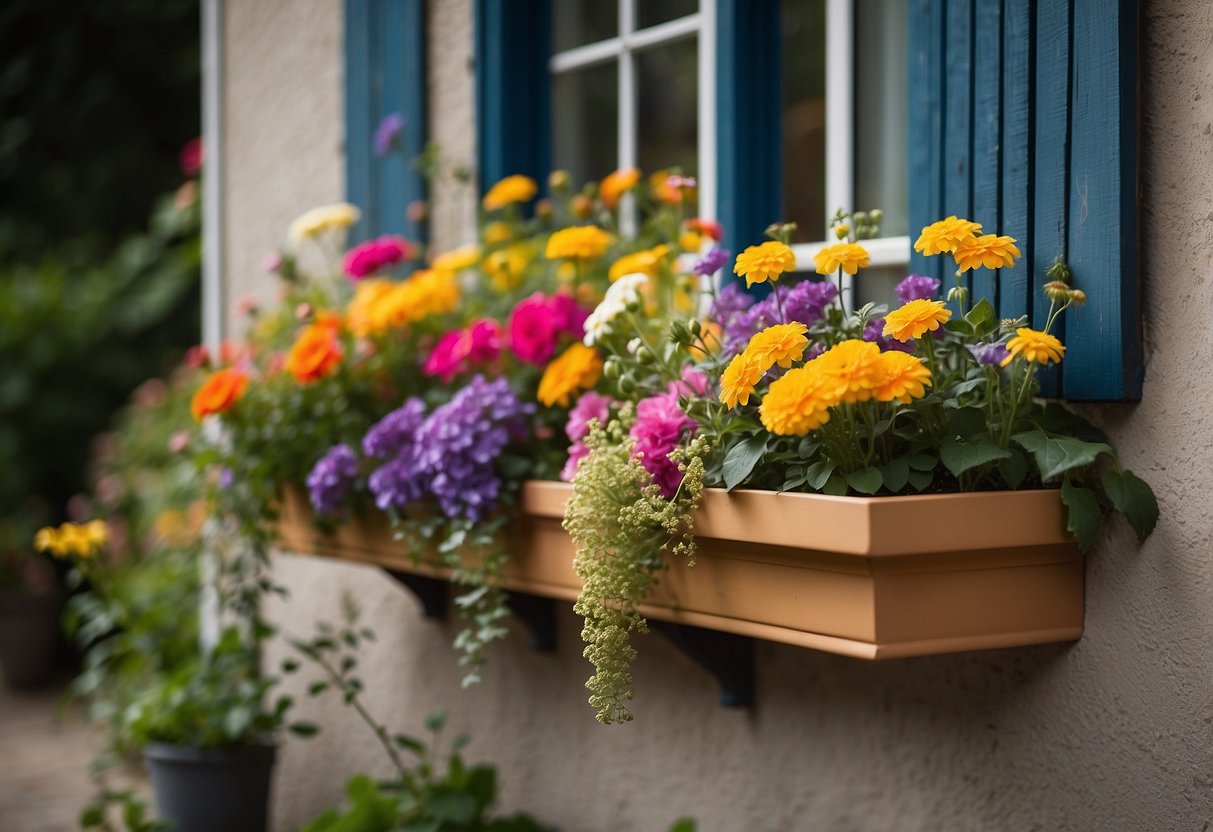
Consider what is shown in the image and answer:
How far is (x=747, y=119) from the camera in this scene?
8.57ft

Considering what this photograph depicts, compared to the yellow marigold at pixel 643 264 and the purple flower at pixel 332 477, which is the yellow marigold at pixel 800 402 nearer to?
the yellow marigold at pixel 643 264

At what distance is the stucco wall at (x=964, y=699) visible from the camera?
1714 millimetres

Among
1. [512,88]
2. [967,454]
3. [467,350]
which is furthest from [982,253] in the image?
[512,88]

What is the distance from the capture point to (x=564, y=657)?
289cm

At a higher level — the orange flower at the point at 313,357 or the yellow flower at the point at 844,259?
the yellow flower at the point at 844,259

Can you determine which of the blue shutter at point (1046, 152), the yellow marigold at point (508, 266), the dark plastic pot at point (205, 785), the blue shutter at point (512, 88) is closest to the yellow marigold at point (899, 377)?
the blue shutter at point (1046, 152)

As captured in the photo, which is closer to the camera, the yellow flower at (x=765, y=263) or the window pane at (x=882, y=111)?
the yellow flower at (x=765, y=263)

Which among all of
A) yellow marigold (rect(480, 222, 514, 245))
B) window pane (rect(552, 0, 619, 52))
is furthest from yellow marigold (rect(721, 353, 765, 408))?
window pane (rect(552, 0, 619, 52))

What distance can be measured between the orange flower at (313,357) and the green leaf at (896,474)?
1.39 meters

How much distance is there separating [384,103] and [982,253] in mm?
2237

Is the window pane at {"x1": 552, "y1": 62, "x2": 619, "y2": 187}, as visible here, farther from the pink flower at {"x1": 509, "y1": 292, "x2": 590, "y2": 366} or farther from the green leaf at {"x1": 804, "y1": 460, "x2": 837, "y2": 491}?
the green leaf at {"x1": 804, "y1": 460, "x2": 837, "y2": 491}

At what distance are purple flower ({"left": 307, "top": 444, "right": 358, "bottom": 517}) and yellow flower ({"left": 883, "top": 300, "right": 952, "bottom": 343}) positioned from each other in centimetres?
132

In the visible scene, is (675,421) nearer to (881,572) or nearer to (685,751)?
(881,572)

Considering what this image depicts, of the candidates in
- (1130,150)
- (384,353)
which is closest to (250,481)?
(384,353)
